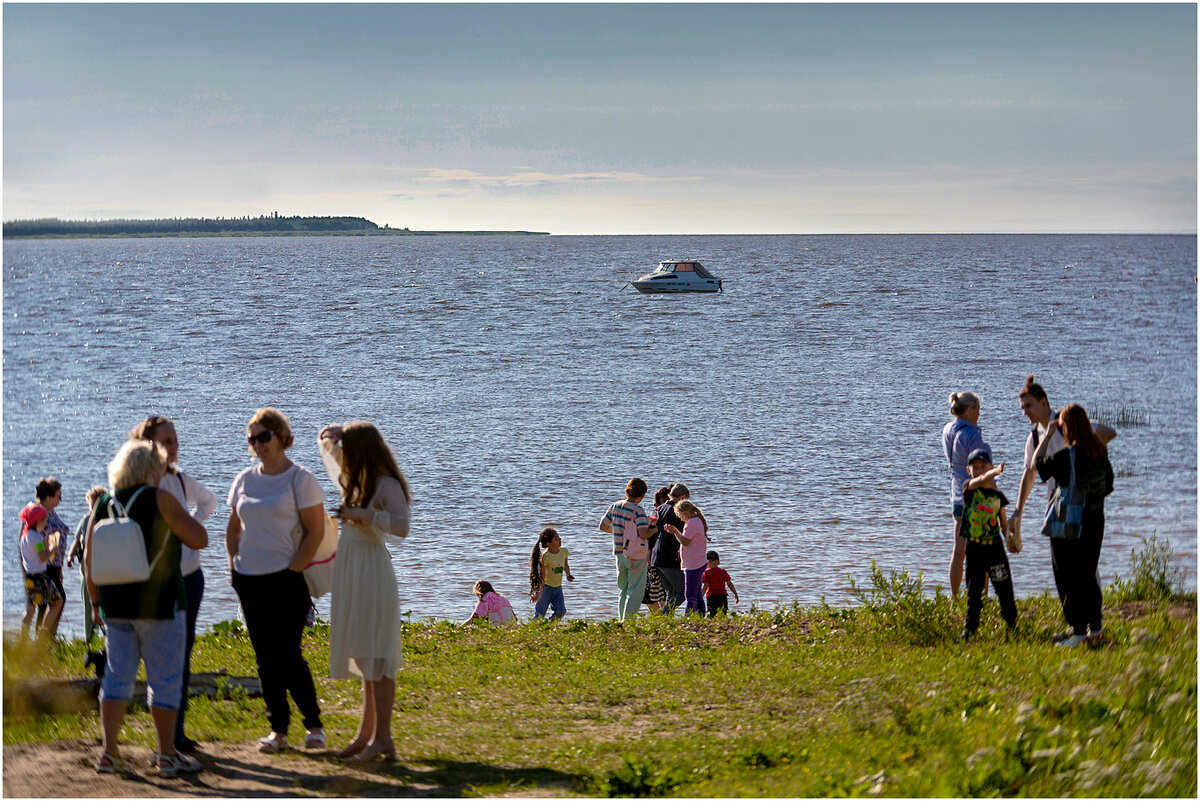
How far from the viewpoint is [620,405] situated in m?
34.4

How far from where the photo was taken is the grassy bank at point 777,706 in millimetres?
5227

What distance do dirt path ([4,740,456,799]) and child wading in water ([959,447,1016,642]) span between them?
4.73 m

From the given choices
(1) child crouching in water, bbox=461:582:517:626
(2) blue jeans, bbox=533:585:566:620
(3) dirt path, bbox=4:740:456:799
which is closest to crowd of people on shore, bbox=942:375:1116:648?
(3) dirt path, bbox=4:740:456:799

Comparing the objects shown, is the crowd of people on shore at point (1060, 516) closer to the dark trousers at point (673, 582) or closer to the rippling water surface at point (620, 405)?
the dark trousers at point (673, 582)

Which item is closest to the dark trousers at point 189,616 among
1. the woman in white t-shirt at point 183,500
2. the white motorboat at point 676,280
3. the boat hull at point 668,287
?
the woman in white t-shirt at point 183,500

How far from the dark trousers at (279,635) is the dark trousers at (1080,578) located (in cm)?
530

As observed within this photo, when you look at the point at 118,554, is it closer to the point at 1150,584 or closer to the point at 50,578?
the point at 50,578

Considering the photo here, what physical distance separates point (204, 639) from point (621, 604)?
4738mm

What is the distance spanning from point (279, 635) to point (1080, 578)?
5.65m

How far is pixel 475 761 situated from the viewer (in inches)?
246

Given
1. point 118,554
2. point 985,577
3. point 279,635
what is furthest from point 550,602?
point 118,554

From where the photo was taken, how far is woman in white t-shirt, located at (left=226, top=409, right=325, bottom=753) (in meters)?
6.02

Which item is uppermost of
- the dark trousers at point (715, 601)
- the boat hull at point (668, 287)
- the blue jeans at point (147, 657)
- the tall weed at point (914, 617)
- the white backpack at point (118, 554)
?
the boat hull at point (668, 287)

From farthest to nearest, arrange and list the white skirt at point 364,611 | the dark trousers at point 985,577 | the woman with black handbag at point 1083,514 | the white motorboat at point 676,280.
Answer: the white motorboat at point 676,280
the dark trousers at point 985,577
the woman with black handbag at point 1083,514
the white skirt at point 364,611
